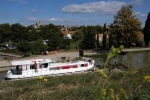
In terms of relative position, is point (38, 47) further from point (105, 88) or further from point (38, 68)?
point (105, 88)

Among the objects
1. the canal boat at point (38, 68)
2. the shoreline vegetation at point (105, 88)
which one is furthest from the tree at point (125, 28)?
the shoreline vegetation at point (105, 88)

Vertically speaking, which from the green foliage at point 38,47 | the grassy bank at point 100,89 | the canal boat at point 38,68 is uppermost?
the grassy bank at point 100,89

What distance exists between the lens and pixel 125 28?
125ft

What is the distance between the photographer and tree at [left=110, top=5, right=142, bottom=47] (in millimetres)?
38219

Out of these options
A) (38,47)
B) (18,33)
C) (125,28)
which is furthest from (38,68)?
(18,33)

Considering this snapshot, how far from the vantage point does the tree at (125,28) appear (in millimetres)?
38219

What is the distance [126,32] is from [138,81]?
35392 mm

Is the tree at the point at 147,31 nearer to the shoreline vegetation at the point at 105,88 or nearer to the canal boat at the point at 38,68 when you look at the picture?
the canal boat at the point at 38,68

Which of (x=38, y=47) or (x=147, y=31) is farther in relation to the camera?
(x=147, y=31)

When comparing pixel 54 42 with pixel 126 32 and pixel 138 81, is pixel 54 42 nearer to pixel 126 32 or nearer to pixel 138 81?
pixel 126 32

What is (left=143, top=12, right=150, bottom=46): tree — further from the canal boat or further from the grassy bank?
the grassy bank

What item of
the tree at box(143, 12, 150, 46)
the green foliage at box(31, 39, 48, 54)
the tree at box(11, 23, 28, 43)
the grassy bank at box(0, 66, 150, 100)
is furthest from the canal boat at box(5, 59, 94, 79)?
the tree at box(11, 23, 28, 43)

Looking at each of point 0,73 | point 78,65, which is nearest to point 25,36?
point 0,73

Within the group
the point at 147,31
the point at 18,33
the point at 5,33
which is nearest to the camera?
the point at 147,31
